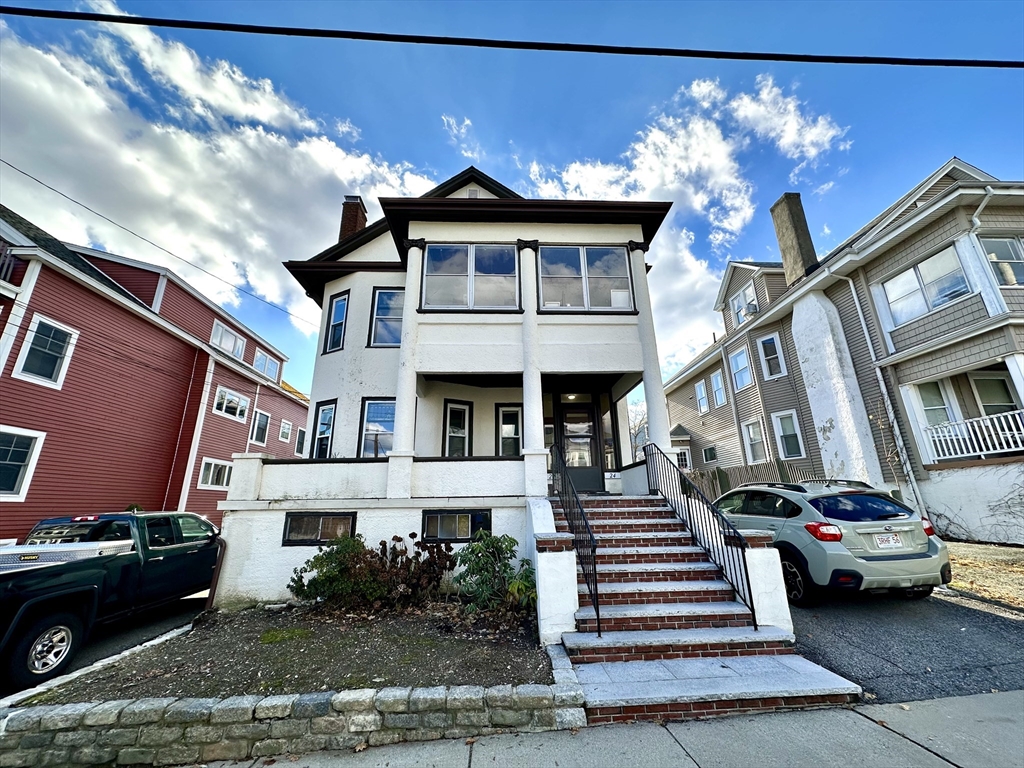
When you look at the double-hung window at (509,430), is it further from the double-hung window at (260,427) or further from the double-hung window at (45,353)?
the double-hung window at (260,427)

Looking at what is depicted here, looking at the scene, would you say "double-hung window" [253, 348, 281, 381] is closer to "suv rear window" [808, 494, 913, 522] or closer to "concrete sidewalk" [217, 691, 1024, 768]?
"concrete sidewalk" [217, 691, 1024, 768]

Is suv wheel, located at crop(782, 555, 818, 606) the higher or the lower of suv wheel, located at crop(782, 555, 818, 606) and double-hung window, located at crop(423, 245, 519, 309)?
the lower

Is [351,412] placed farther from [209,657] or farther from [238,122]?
[238,122]

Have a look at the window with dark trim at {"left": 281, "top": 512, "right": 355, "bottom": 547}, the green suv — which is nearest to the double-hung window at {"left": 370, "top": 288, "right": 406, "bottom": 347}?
the window with dark trim at {"left": 281, "top": 512, "right": 355, "bottom": 547}

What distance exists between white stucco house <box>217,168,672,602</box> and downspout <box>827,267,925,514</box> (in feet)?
26.5

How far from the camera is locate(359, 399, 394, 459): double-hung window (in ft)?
31.0

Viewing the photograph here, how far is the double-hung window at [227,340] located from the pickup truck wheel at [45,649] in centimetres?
1561

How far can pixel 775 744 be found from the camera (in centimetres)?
302

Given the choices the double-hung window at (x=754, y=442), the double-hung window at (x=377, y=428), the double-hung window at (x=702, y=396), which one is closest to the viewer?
the double-hung window at (x=377, y=428)

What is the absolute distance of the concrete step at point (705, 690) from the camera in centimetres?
344

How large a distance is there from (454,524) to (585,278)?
6097 mm

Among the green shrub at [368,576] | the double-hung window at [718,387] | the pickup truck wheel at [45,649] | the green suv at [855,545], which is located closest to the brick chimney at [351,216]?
the green shrub at [368,576]

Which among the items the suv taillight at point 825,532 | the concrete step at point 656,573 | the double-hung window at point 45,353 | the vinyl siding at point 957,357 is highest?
the double-hung window at point 45,353

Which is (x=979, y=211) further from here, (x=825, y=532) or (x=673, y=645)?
(x=673, y=645)
